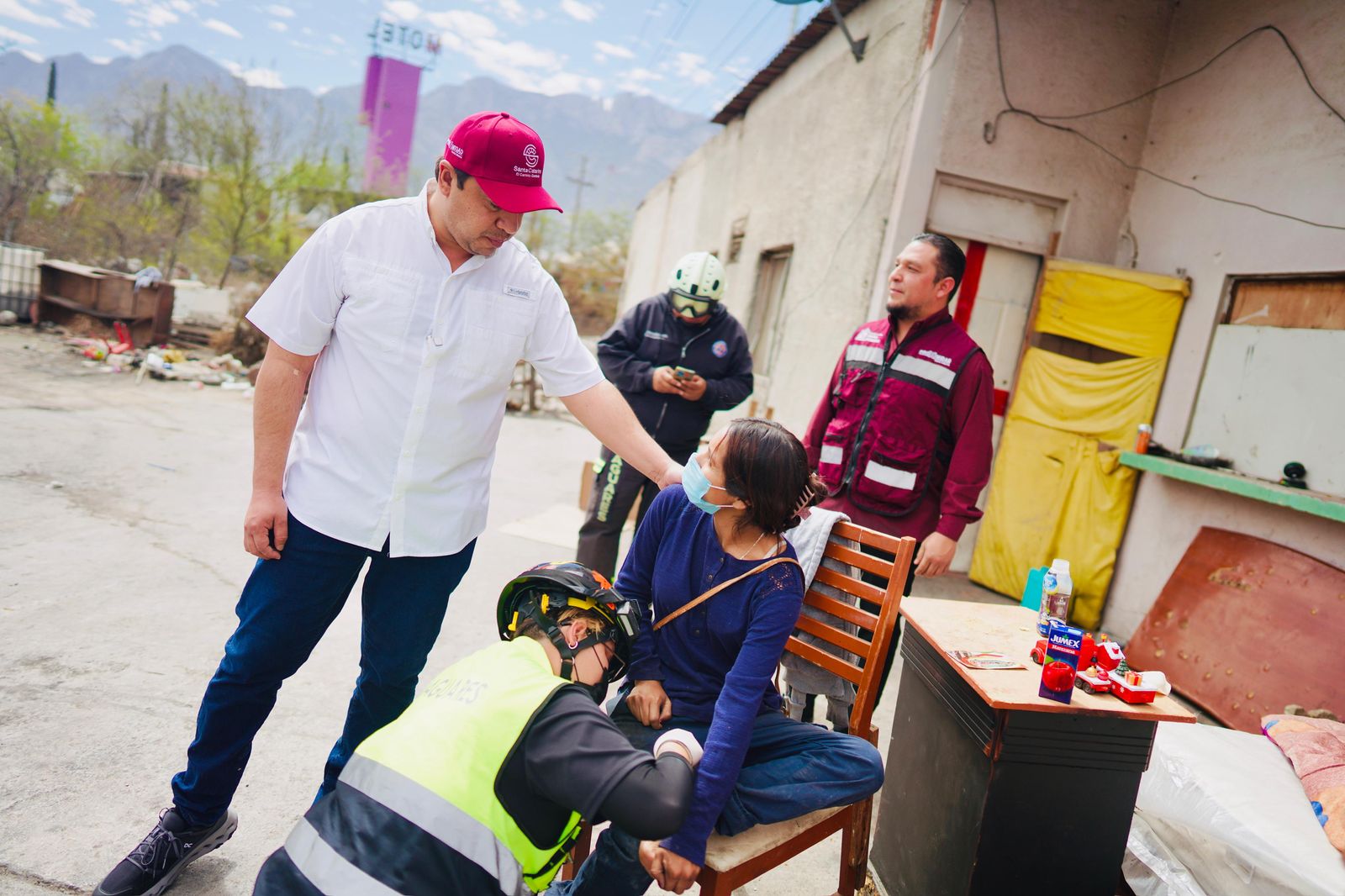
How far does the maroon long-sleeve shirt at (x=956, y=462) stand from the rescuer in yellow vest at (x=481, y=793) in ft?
6.21

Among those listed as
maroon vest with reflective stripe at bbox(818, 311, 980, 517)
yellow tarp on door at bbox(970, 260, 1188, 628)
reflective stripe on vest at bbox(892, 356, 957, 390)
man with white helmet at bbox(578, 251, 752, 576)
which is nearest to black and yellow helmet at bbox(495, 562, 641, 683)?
maroon vest with reflective stripe at bbox(818, 311, 980, 517)

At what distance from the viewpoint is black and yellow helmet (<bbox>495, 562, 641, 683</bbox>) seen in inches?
66.1

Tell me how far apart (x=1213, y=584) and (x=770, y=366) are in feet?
15.8

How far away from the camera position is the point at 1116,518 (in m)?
5.61

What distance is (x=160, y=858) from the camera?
80.7 inches

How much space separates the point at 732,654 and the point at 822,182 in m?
6.59

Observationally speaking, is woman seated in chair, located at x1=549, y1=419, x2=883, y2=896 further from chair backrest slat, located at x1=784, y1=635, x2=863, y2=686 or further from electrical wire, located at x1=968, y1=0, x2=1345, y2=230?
electrical wire, located at x1=968, y1=0, x2=1345, y2=230

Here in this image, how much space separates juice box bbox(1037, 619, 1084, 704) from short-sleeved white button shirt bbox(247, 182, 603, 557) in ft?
5.16

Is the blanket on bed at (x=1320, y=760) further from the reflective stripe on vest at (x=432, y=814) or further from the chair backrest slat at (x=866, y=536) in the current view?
the reflective stripe on vest at (x=432, y=814)

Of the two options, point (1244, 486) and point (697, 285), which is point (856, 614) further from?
point (1244, 486)

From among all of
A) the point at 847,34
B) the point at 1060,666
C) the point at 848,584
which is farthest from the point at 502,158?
the point at 847,34

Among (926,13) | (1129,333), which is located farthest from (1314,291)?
(926,13)

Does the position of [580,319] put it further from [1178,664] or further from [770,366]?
[1178,664]

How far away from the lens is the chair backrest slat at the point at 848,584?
2.31m
